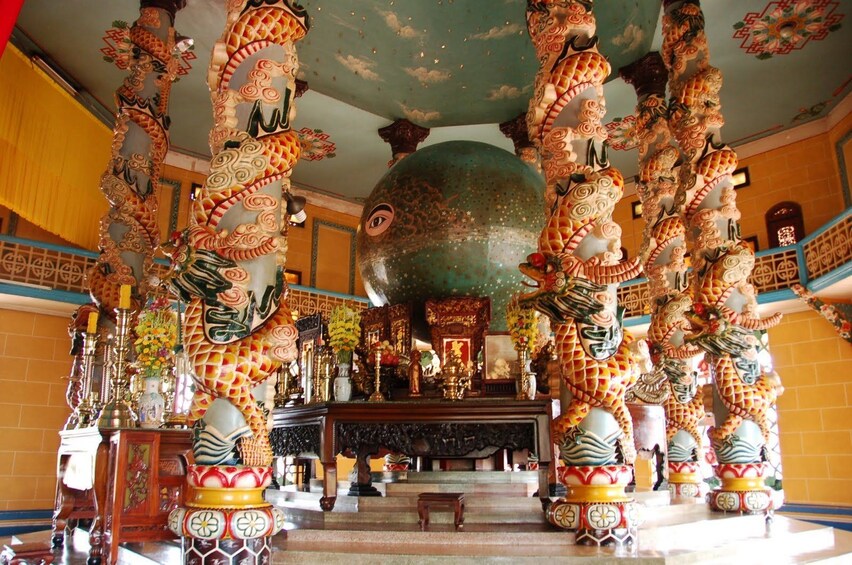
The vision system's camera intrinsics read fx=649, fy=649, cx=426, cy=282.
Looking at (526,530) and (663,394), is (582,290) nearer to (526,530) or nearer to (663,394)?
(526,530)

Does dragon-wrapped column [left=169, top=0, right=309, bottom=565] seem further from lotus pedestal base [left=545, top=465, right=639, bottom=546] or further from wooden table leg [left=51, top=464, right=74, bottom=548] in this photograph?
wooden table leg [left=51, top=464, right=74, bottom=548]

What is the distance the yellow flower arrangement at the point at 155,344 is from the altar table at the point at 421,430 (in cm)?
161

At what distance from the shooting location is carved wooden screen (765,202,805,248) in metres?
12.8

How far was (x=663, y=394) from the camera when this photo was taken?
5.66 meters

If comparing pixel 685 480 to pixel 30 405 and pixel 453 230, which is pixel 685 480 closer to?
pixel 453 230

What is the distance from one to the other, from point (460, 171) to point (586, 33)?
1.65m

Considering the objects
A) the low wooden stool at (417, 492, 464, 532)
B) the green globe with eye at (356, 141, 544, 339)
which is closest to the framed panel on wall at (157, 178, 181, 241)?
the green globe with eye at (356, 141, 544, 339)

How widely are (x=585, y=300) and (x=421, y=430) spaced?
1.37m

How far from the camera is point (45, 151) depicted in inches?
378

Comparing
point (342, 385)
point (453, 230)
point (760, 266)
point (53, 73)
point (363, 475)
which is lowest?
point (363, 475)

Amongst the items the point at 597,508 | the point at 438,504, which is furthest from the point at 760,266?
the point at 438,504

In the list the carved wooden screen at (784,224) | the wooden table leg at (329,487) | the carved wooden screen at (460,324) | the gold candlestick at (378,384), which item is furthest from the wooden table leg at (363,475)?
the carved wooden screen at (784,224)

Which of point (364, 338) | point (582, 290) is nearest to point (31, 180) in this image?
point (364, 338)

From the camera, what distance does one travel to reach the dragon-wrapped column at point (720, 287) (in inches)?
196
